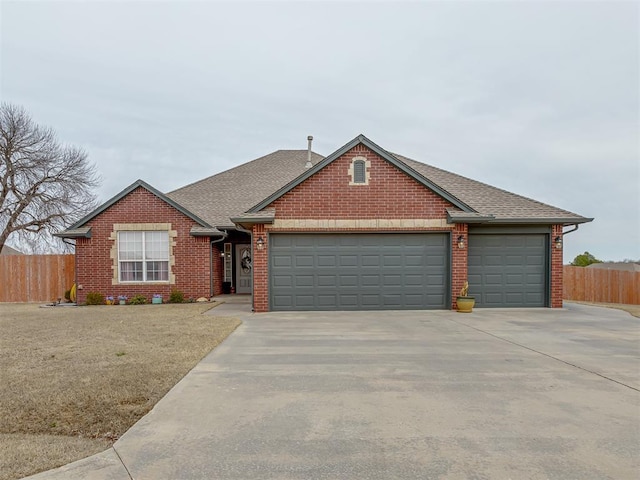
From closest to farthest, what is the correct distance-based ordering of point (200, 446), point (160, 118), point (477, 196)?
point (200, 446) < point (477, 196) < point (160, 118)

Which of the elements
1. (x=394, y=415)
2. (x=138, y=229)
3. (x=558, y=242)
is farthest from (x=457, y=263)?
(x=138, y=229)

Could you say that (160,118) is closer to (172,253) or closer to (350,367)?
(172,253)

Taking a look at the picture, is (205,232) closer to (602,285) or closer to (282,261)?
(282,261)

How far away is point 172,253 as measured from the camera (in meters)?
16.1

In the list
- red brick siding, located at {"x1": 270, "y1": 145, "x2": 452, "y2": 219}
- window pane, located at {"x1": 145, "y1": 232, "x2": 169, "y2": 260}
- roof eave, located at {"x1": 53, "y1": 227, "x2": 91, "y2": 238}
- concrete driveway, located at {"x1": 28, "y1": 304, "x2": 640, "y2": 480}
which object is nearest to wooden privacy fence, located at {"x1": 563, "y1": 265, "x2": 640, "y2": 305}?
red brick siding, located at {"x1": 270, "y1": 145, "x2": 452, "y2": 219}

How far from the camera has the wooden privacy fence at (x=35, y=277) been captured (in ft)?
59.4

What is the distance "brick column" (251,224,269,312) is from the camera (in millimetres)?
12867

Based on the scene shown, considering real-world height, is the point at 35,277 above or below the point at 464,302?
above

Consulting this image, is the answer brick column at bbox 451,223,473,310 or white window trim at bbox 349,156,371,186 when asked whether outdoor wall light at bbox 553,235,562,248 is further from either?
white window trim at bbox 349,156,371,186

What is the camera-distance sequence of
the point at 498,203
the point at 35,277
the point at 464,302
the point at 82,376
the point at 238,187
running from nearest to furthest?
the point at 82,376 → the point at 464,302 → the point at 498,203 → the point at 35,277 → the point at 238,187

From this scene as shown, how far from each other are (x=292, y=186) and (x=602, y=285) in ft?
56.2

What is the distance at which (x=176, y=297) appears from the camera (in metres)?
15.8

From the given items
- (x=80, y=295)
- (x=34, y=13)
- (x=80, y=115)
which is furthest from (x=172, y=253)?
(x=80, y=115)

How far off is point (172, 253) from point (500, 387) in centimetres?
1354
